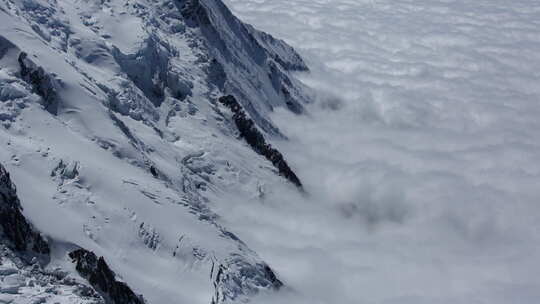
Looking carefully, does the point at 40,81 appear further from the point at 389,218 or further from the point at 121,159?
the point at 389,218

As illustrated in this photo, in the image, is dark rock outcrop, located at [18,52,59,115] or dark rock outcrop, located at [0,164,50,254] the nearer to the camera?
dark rock outcrop, located at [0,164,50,254]

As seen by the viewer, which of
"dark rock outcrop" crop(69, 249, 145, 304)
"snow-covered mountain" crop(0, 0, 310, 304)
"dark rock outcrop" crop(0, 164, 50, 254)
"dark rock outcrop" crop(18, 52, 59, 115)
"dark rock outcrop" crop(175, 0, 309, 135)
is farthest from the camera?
"dark rock outcrop" crop(175, 0, 309, 135)

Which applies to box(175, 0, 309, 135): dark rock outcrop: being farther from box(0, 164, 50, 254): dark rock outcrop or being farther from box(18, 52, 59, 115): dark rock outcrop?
box(0, 164, 50, 254): dark rock outcrop

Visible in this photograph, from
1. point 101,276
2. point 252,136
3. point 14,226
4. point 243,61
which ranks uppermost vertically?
point 14,226

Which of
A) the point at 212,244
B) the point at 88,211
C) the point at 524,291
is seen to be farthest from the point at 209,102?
the point at 524,291

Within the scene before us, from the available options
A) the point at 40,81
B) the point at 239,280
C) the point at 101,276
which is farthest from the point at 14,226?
the point at 239,280

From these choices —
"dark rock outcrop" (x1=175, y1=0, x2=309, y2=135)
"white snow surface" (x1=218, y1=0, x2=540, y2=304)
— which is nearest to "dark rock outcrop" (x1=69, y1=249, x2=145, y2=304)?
"white snow surface" (x1=218, y1=0, x2=540, y2=304)

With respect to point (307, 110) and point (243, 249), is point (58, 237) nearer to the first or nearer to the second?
point (243, 249)
